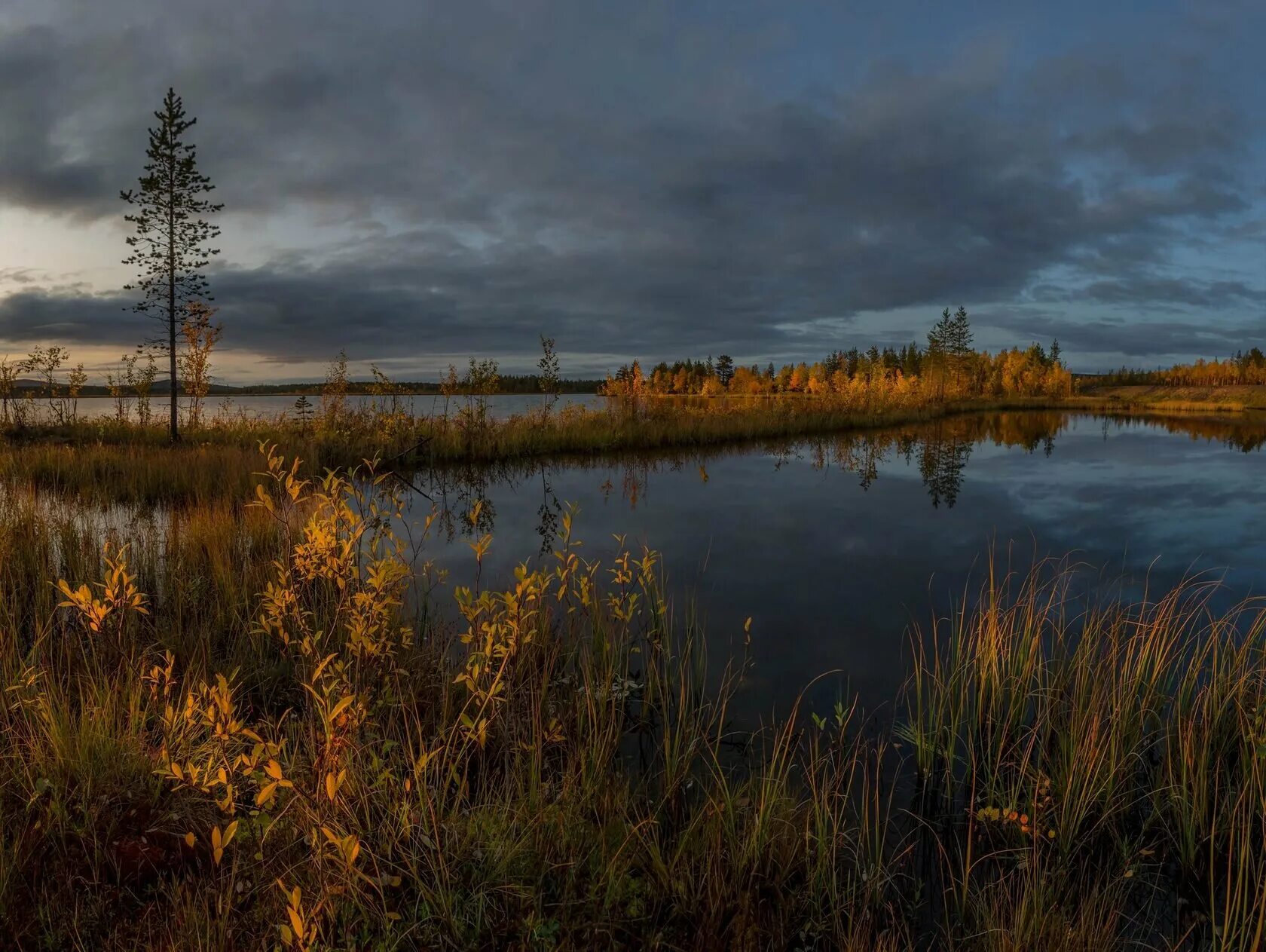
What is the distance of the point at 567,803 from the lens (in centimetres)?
285

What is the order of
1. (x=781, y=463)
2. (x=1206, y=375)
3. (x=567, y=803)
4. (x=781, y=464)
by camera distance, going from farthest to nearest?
1. (x=1206, y=375)
2. (x=781, y=463)
3. (x=781, y=464)
4. (x=567, y=803)

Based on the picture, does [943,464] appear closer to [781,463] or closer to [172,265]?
[781,463]

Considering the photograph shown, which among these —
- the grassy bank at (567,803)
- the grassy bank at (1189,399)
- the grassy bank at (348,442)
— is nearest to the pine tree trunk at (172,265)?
the grassy bank at (348,442)

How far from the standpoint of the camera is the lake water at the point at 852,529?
621cm

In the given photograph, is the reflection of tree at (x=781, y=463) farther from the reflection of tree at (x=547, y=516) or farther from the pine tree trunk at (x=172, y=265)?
the pine tree trunk at (x=172, y=265)

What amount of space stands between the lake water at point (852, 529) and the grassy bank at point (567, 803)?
110cm

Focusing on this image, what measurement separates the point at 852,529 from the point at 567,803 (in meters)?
8.98

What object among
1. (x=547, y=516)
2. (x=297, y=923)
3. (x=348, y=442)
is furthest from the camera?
(x=348, y=442)

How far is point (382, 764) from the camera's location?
2.87m

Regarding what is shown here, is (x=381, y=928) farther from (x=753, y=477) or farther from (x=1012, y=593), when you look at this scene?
(x=753, y=477)

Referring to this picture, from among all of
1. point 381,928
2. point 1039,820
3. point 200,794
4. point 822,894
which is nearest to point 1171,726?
point 1039,820

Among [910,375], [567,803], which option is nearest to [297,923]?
[567,803]

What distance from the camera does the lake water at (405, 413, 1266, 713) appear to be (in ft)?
20.4

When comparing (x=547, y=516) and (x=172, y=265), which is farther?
(x=172, y=265)
